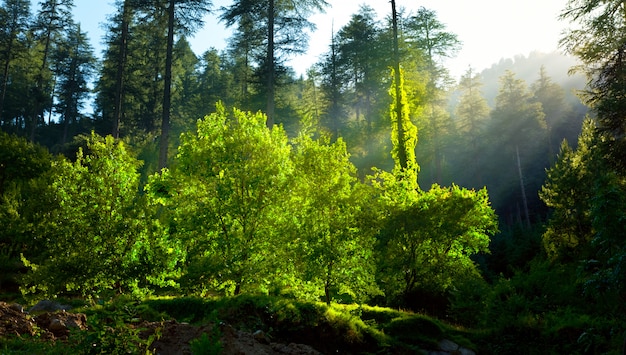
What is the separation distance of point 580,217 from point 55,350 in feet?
81.1

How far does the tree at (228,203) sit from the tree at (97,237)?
2.67ft

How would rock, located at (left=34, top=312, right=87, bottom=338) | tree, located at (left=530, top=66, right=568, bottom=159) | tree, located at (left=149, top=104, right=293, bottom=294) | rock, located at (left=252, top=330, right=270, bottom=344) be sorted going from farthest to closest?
tree, located at (left=530, top=66, right=568, bottom=159) < tree, located at (left=149, top=104, right=293, bottom=294) < rock, located at (left=252, top=330, right=270, bottom=344) < rock, located at (left=34, top=312, right=87, bottom=338)


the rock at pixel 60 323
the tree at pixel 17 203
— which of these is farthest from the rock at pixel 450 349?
the tree at pixel 17 203

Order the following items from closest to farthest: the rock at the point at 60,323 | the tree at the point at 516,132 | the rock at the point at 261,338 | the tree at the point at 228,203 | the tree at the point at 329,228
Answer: the rock at the point at 60,323 < the rock at the point at 261,338 < the tree at the point at 228,203 < the tree at the point at 329,228 < the tree at the point at 516,132

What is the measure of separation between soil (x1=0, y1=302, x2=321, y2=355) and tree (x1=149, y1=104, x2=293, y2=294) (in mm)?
3397

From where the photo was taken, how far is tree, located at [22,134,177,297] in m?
10.5

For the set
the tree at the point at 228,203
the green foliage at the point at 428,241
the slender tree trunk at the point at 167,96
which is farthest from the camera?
the slender tree trunk at the point at 167,96

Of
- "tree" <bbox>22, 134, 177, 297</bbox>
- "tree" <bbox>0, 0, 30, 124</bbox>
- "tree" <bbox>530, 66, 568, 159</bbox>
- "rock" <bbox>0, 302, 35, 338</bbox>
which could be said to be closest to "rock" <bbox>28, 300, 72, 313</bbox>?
"tree" <bbox>22, 134, 177, 297</bbox>

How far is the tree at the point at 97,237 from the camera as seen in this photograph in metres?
10.5

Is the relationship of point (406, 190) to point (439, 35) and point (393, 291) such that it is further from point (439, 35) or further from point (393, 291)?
point (439, 35)

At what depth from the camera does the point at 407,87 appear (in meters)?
23.5

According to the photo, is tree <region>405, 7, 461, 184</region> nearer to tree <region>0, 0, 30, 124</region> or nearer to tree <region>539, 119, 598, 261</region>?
tree <region>539, 119, 598, 261</region>

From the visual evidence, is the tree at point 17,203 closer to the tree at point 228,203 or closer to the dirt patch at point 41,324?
the tree at point 228,203

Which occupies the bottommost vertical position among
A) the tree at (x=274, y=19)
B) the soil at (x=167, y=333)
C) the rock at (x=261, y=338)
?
the rock at (x=261, y=338)
